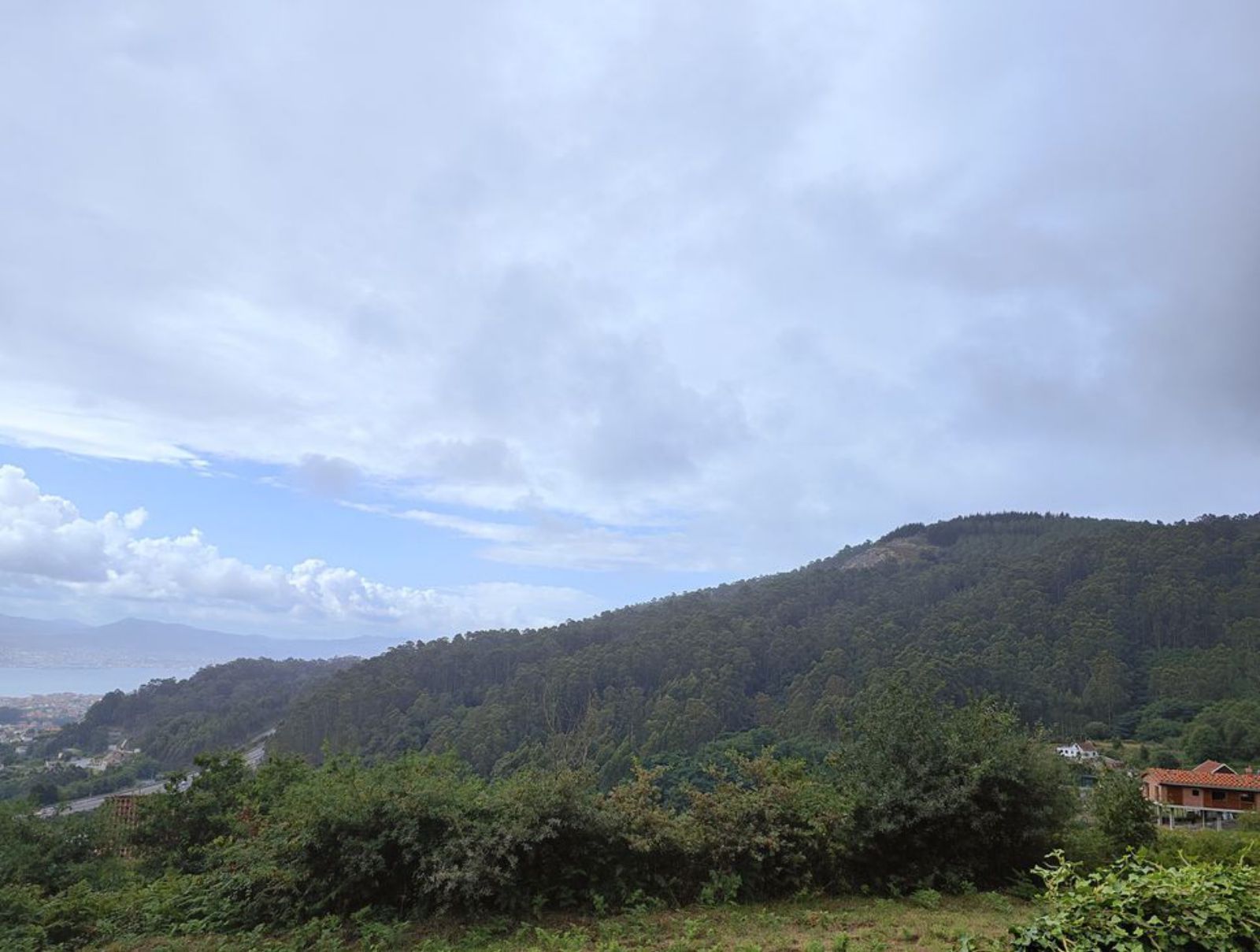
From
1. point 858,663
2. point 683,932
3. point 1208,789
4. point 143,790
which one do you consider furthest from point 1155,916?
point 858,663

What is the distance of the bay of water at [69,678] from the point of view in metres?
110

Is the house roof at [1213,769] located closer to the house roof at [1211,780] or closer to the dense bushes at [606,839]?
Answer: the house roof at [1211,780]

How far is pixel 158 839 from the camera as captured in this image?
13.1m

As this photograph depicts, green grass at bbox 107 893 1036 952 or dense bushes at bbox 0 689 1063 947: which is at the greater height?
dense bushes at bbox 0 689 1063 947

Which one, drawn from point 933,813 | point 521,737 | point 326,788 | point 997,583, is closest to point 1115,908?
point 933,813

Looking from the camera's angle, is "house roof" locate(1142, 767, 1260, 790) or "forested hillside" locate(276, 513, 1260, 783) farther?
"forested hillside" locate(276, 513, 1260, 783)

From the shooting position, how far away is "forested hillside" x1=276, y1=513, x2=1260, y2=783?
5225 centimetres

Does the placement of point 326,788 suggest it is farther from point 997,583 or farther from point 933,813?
point 997,583

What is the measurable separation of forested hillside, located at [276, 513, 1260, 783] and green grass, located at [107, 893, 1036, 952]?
33074mm

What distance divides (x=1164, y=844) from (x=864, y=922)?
559 centimetres

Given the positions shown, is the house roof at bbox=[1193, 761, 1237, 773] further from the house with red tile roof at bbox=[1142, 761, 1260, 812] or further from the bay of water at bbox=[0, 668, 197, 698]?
the bay of water at bbox=[0, 668, 197, 698]

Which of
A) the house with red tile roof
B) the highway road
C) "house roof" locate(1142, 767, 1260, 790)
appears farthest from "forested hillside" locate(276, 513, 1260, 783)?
the house with red tile roof

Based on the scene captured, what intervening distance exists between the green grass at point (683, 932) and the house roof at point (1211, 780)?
32529 mm

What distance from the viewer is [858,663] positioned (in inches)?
2466
